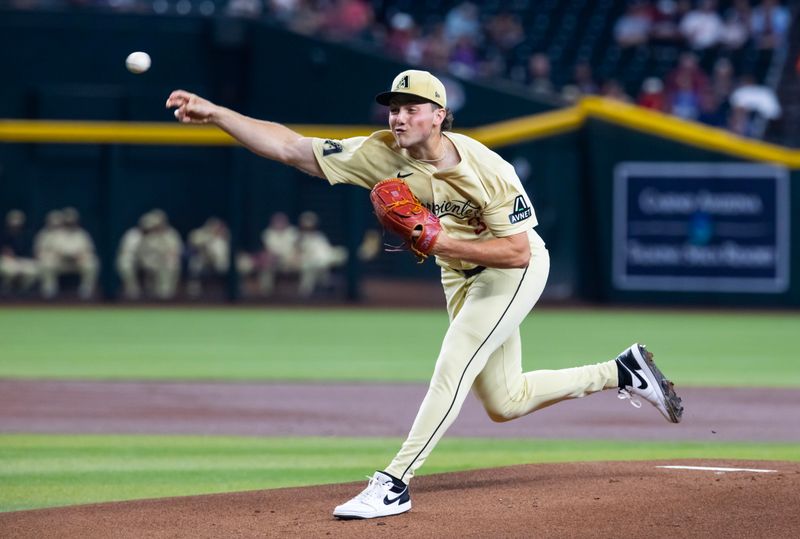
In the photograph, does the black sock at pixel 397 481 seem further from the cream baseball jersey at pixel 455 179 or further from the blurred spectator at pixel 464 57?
the blurred spectator at pixel 464 57

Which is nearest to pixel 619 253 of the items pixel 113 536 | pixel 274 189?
pixel 274 189

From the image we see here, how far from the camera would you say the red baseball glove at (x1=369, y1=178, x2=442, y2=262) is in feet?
15.9

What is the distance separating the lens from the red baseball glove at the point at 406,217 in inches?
190

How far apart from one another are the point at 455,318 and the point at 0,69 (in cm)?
1747

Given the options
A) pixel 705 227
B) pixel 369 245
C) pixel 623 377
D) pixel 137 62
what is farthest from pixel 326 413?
pixel 705 227

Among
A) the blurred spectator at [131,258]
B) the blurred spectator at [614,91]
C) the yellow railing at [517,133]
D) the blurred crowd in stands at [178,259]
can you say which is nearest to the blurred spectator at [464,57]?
the blurred spectator at [614,91]

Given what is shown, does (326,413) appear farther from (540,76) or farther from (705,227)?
(540,76)

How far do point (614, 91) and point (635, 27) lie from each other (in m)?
1.69

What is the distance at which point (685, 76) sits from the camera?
19.8 m

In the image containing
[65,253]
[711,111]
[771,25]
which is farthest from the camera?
[771,25]

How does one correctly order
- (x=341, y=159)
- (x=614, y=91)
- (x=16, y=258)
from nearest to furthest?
(x=341, y=159)
(x=16, y=258)
(x=614, y=91)

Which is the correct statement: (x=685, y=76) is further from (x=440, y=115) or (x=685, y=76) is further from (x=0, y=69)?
(x=440, y=115)

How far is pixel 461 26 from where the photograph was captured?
856 inches

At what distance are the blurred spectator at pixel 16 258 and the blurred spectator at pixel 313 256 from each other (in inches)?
139
